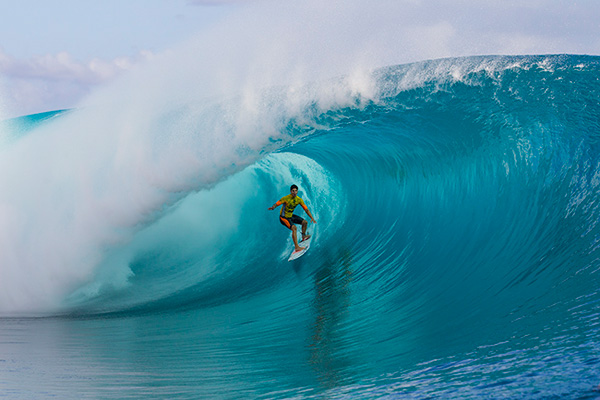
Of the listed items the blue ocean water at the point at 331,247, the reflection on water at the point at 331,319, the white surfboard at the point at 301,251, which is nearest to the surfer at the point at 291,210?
the white surfboard at the point at 301,251

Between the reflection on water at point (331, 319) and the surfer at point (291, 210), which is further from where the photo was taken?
the surfer at point (291, 210)

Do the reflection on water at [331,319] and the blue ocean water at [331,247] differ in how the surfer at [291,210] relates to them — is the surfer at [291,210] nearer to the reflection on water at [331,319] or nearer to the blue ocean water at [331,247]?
the blue ocean water at [331,247]

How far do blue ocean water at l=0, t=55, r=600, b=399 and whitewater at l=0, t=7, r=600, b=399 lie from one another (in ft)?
0.10

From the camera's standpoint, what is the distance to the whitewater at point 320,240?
158 inches

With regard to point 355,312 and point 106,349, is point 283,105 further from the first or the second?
point 106,349

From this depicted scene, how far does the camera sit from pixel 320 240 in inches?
379

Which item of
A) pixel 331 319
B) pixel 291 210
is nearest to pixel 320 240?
pixel 291 210

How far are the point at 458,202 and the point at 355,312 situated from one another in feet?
10.4

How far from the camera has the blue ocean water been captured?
13.1ft

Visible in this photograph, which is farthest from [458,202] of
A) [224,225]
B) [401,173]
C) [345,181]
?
[224,225]

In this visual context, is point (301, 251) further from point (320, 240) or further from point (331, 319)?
point (331, 319)

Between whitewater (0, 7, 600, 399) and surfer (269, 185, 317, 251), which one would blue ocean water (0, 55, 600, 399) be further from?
surfer (269, 185, 317, 251)

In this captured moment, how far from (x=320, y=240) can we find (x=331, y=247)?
51 cm

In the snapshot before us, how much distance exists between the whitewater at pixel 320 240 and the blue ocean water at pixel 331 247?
0.03 m
